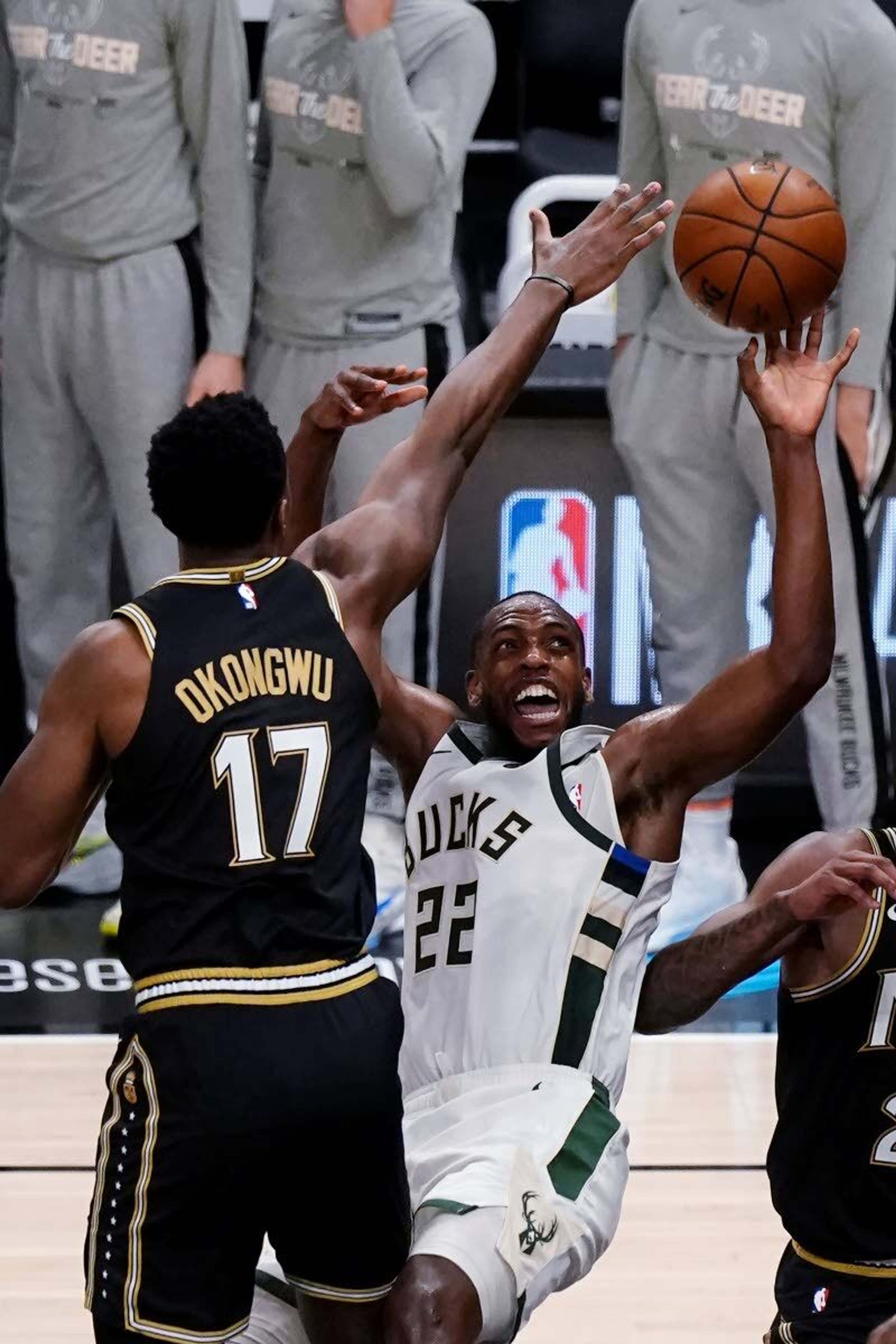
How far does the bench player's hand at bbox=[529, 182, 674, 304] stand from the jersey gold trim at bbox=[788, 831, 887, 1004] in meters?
0.95

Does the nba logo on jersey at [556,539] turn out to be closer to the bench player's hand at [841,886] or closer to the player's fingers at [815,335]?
the player's fingers at [815,335]

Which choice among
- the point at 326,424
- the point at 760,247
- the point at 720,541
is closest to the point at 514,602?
the point at 326,424

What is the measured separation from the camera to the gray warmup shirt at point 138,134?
229 inches

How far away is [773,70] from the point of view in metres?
5.69

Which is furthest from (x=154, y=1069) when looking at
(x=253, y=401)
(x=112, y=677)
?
(x=253, y=401)

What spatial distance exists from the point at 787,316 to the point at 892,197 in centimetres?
221

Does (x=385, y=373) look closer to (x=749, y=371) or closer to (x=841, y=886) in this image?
(x=749, y=371)

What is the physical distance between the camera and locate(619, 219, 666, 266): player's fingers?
331cm

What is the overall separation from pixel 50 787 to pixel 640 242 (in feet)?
4.24

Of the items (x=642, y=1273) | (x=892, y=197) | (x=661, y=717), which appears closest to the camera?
(x=661, y=717)

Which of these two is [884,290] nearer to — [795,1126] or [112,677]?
[795,1126]

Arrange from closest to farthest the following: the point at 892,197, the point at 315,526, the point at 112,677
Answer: the point at 112,677 < the point at 315,526 < the point at 892,197

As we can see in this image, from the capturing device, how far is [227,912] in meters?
2.70

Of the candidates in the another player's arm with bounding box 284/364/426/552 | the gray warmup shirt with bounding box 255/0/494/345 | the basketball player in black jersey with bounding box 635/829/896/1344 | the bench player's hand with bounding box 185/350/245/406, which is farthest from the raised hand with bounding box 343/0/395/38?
the basketball player in black jersey with bounding box 635/829/896/1344
